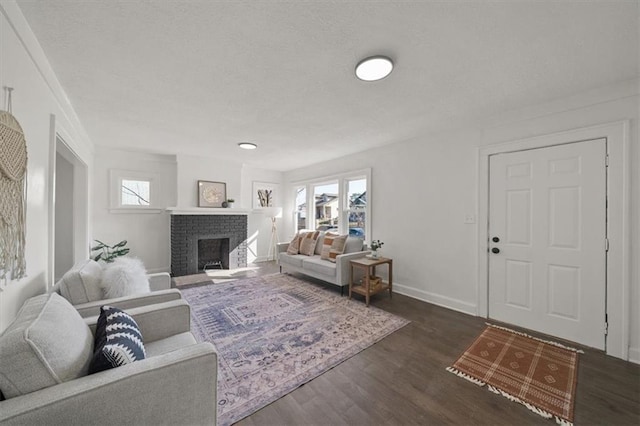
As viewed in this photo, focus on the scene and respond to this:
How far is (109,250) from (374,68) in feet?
17.3

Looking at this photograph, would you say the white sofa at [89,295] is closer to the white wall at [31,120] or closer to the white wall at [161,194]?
the white wall at [31,120]

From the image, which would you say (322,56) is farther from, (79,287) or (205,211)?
(205,211)

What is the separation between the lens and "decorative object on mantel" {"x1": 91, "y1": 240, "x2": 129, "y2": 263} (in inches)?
167

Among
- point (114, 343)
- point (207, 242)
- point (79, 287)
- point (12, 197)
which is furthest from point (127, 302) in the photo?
point (207, 242)

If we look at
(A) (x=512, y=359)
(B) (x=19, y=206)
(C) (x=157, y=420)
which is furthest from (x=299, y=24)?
(A) (x=512, y=359)

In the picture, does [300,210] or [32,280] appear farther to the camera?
[300,210]

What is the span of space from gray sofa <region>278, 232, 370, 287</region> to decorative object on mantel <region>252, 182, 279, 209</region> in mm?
1635

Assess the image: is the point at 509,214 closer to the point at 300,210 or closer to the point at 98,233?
the point at 300,210

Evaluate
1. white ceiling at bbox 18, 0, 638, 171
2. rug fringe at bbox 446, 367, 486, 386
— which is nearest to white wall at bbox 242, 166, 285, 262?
white ceiling at bbox 18, 0, 638, 171

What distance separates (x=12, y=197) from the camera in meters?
1.25

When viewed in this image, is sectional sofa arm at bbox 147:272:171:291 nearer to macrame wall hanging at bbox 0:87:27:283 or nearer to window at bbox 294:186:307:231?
macrame wall hanging at bbox 0:87:27:283

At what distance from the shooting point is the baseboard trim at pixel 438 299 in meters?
3.07

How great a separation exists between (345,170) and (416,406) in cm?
379

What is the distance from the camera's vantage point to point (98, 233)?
4.38m
